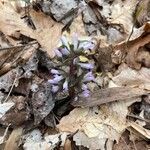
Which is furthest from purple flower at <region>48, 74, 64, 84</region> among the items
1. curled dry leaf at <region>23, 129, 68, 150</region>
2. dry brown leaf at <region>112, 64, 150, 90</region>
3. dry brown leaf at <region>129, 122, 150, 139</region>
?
dry brown leaf at <region>129, 122, 150, 139</region>

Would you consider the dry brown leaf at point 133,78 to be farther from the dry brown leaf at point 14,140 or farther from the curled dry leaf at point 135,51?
the dry brown leaf at point 14,140

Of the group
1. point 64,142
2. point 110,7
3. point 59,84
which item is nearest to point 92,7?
point 110,7

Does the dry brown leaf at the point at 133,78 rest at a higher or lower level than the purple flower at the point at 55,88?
lower

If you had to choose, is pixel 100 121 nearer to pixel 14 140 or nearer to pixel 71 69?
pixel 71 69

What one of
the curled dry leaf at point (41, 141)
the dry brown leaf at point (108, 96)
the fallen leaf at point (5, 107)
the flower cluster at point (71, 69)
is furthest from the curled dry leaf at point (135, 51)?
the fallen leaf at point (5, 107)

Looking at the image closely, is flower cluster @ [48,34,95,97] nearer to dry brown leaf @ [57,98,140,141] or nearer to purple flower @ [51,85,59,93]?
purple flower @ [51,85,59,93]

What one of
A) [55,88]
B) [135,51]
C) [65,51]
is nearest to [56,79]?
[55,88]

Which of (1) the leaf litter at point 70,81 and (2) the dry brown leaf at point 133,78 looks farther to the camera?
(2) the dry brown leaf at point 133,78

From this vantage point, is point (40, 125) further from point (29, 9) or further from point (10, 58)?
point (29, 9)
